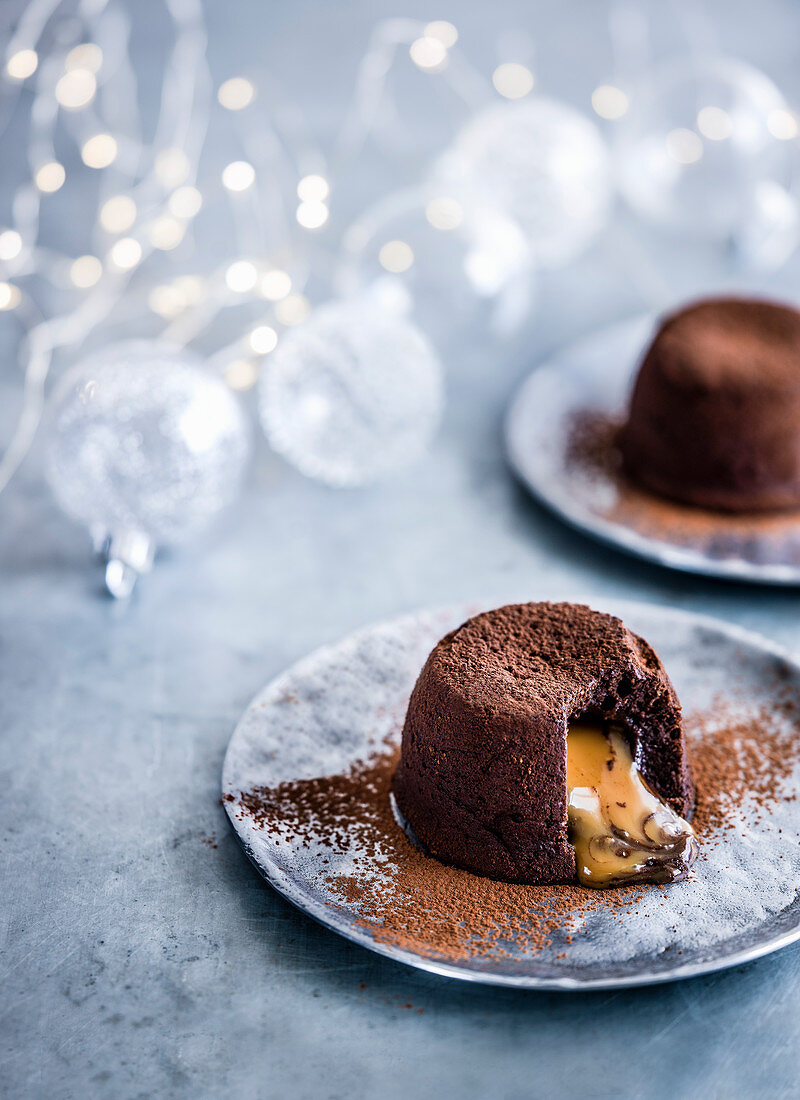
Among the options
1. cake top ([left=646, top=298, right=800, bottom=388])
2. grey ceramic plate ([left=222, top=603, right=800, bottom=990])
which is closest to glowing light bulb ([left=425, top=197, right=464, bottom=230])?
cake top ([left=646, top=298, right=800, bottom=388])

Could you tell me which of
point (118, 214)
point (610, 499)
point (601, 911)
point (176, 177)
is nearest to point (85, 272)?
point (118, 214)

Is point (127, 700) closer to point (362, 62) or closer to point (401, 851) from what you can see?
point (401, 851)

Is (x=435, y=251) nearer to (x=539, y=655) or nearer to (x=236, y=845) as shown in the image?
(x=539, y=655)

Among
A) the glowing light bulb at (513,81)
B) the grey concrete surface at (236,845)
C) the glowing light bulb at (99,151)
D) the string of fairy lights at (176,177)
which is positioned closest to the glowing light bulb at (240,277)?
the string of fairy lights at (176,177)

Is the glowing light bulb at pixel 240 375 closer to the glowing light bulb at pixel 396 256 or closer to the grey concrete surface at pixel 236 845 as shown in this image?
the grey concrete surface at pixel 236 845

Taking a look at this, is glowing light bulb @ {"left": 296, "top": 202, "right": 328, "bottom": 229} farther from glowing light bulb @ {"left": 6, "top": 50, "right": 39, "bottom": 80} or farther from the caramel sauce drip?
the caramel sauce drip
